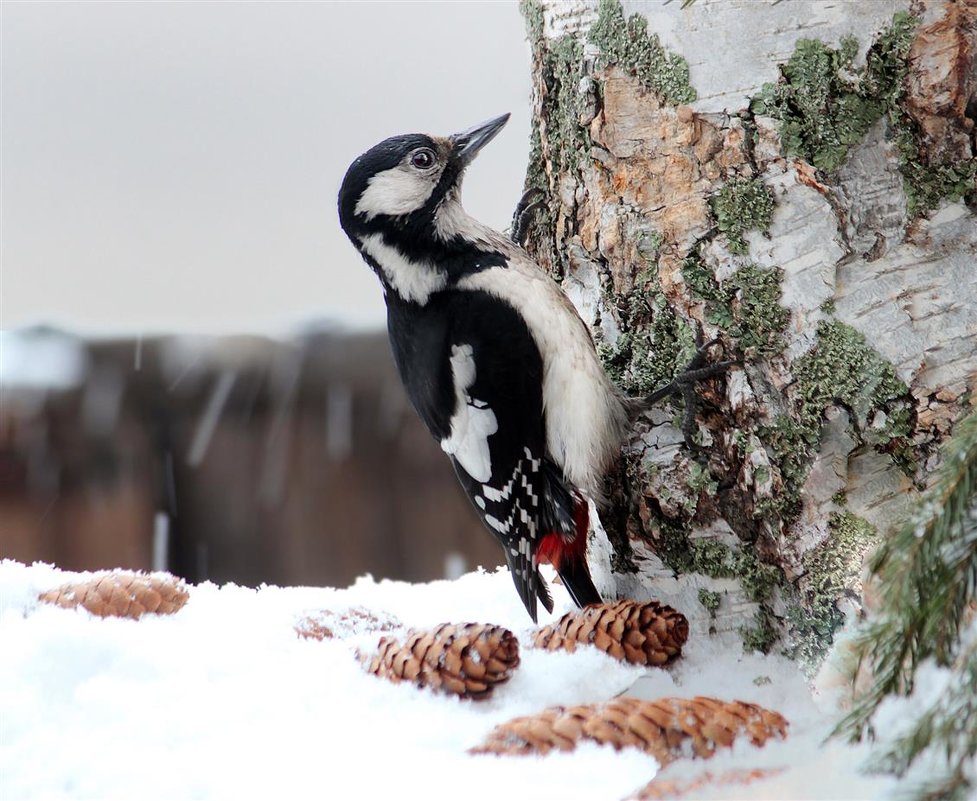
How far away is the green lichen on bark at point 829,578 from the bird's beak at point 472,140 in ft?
3.12

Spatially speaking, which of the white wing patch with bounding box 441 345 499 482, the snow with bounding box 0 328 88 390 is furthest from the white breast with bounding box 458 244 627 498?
the snow with bounding box 0 328 88 390

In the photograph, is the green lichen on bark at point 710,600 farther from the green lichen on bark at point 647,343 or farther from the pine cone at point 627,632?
the green lichen on bark at point 647,343

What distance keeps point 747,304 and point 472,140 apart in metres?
0.70

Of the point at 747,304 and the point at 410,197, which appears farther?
the point at 410,197

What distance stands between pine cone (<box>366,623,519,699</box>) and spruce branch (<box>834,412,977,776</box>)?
565mm

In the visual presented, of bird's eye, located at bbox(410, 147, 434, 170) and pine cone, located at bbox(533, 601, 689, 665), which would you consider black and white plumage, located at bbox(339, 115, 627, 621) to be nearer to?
bird's eye, located at bbox(410, 147, 434, 170)

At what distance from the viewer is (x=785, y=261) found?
4.42 feet

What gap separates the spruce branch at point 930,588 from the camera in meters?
0.66

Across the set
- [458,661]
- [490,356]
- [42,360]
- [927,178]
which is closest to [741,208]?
[927,178]

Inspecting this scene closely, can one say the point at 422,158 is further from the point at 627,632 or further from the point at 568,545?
the point at 627,632

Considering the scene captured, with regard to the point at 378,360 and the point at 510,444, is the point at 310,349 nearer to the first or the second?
the point at 378,360

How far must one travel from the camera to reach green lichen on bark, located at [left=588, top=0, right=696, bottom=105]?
1.38 meters

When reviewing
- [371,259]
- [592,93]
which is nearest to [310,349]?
[371,259]

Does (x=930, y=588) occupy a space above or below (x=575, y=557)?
above
